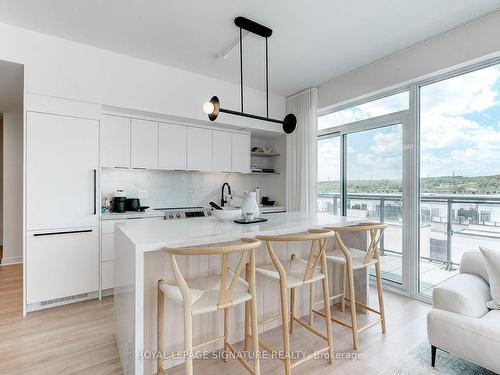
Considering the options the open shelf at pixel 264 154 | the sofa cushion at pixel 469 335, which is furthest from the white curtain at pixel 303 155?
the sofa cushion at pixel 469 335

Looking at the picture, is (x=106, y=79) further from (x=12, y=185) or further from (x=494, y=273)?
(x=494, y=273)

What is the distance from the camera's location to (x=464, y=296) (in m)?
1.76

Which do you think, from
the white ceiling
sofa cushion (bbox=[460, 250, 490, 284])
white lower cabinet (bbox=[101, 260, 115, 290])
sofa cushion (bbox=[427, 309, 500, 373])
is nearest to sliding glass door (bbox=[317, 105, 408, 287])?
the white ceiling

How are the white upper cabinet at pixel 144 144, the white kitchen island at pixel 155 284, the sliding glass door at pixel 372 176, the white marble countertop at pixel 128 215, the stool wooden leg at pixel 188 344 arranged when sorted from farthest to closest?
1. the white upper cabinet at pixel 144 144
2. the sliding glass door at pixel 372 176
3. the white marble countertop at pixel 128 215
4. the white kitchen island at pixel 155 284
5. the stool wooden leg at pixel 188 344

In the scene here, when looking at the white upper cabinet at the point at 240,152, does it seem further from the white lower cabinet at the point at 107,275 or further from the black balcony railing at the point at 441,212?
the white lower cabinet at the point at 107,275

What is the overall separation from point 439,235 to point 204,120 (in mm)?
3197

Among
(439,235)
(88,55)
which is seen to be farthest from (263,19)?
(439,235)

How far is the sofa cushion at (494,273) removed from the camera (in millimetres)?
1787

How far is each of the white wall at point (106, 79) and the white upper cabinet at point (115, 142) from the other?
11.1 inches

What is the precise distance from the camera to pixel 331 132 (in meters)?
4.08

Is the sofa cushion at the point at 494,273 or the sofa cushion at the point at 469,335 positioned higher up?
the sofa cushion at the point at 494,273

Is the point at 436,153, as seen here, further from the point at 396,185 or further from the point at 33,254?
the point at 33,254

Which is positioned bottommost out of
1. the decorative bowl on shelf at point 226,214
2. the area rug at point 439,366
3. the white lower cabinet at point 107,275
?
the area rug at point 439,366

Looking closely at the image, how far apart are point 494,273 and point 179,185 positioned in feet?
12.1
